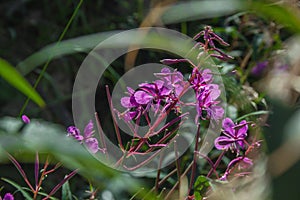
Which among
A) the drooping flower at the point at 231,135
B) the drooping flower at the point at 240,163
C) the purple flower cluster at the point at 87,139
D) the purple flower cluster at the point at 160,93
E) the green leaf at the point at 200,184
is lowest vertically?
the green leaf at the point at 200,184

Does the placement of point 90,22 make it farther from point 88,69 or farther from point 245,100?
point 245,100

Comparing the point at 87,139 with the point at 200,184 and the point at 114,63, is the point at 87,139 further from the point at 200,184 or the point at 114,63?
the point at 114,63

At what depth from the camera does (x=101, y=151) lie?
32.6 inches

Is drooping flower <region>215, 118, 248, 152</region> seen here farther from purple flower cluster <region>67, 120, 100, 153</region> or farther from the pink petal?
purple flower cluster <region>67, 120, 100, 153</region>

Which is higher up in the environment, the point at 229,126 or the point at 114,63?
the point at 114,63

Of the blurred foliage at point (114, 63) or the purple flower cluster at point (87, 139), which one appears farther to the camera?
the purple flower cluster at point (87, 139)

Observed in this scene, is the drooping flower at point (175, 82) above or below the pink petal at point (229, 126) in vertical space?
above

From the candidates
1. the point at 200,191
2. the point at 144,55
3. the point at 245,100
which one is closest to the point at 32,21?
the point at 144,55

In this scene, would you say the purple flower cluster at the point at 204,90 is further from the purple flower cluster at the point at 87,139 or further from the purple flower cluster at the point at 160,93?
the purple flower cluster at the point at 87,139

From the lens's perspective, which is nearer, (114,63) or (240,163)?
(240,163)

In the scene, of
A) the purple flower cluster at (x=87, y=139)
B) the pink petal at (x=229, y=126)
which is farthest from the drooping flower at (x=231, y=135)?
the purple flower cluster at (x=87, y=139)

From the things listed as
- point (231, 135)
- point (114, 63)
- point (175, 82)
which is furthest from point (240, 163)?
point (114, 63)

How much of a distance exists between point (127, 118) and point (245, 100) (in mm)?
484

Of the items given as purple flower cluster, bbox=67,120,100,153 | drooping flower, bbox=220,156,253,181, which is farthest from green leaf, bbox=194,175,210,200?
purple flower cluster, bbox=67,120,100,153
